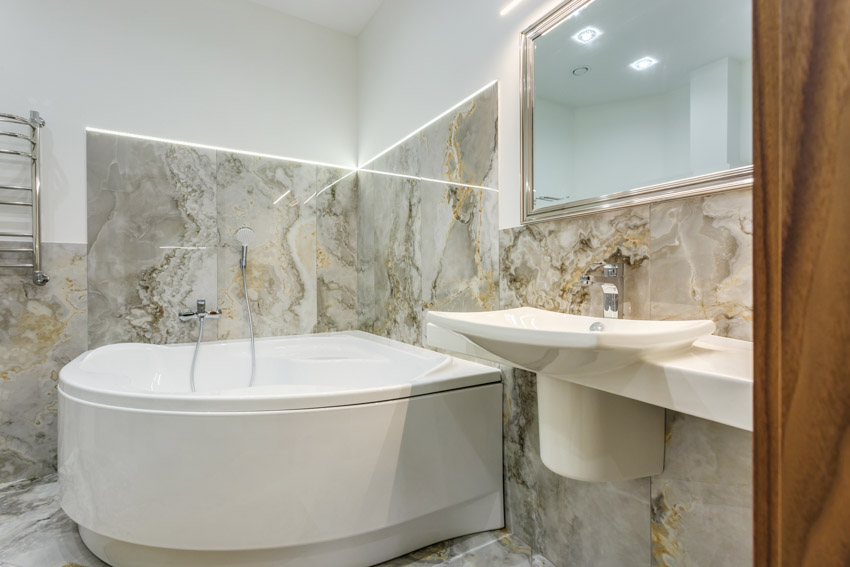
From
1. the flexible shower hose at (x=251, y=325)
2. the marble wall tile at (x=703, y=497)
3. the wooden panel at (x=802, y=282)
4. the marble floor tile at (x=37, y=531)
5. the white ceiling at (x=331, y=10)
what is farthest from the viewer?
the white ceiling at (x=331, y=10)

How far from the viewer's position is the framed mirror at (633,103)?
106cm

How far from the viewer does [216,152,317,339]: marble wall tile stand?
2539 millimetres

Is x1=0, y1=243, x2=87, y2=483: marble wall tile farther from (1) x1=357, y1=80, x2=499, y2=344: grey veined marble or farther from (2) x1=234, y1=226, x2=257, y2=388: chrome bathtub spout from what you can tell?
(1) x1=357, y1=80, x2=499, y2=344: grey veined marble

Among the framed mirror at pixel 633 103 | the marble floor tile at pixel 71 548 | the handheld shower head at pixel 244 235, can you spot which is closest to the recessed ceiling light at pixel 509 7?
the framed mirror at pixel 633 103

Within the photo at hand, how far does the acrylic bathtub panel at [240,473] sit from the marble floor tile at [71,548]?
207 millimetres

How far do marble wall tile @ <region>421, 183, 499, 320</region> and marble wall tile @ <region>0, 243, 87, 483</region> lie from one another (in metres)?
1.82

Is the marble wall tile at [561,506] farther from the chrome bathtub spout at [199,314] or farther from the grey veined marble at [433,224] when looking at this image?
the chrome bathtub spout at [199,314]

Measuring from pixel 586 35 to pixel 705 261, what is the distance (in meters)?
0.85

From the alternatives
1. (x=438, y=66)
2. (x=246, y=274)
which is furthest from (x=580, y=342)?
(x=246, y=274)

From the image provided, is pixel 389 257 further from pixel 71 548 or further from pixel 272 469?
pixel 71 548

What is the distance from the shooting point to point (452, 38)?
2.05 metres

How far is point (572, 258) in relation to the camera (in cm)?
145

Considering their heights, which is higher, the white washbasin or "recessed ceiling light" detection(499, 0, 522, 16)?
"recessed ceiling light" detection(499, 0, 522, 16)

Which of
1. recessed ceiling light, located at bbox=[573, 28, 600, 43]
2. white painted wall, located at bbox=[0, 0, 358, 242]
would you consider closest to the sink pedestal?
recessed ceiling light, located at bbox=[573, 28, 600, 43]
